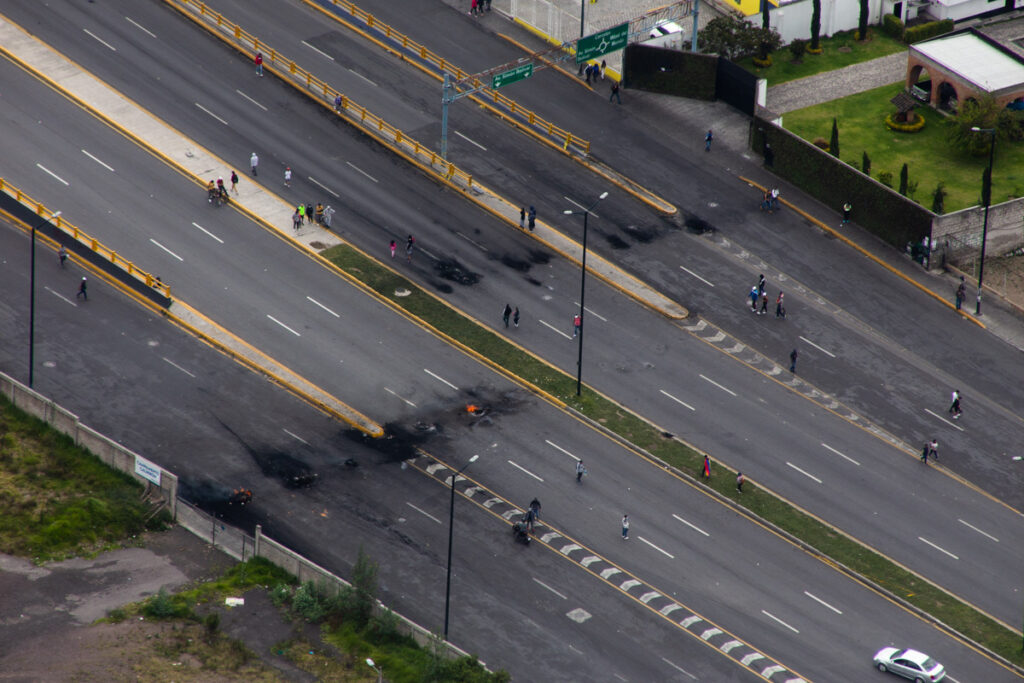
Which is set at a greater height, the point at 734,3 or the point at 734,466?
the point at 734,3

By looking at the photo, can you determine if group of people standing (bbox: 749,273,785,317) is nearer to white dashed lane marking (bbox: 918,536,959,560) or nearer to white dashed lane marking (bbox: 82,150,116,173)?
white dashed lane marking (bbox: 918,536,959,560)

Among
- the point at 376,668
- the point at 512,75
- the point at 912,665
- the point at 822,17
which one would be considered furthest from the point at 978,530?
the point at 822,17

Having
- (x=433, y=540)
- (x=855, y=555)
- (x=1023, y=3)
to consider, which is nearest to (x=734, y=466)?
(x=855, y=555)

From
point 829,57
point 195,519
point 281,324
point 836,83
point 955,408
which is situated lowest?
point 955,408

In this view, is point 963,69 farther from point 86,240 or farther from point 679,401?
point 86,240

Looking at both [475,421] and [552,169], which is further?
[552,169]

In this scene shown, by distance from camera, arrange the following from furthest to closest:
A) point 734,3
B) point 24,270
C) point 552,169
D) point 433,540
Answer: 1. point 734,3
2. point 552,169
3. point 24,270
4. point 433,540

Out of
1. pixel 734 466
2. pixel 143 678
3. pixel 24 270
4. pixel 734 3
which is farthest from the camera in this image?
pixel 734 3

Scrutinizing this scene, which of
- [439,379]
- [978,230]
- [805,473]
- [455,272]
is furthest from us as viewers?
[978,230]

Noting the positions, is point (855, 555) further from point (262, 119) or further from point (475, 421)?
point (262, 119)
